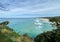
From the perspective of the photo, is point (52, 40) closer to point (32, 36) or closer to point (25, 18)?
point (32, 36)

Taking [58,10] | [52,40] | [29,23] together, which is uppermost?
[58,10]

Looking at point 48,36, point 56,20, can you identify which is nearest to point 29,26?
point 48,36

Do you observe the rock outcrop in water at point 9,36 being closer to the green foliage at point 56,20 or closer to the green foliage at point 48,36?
the green foliage at point 48,36

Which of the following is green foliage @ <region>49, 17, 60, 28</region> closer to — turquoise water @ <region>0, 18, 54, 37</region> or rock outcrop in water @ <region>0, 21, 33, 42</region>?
turquoise water @ <region>0, 18, 54, 37</region>

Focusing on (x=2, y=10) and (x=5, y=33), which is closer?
(x=5, y=33)

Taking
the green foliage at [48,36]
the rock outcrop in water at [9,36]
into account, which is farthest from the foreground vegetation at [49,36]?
the rock outcrop in water at [9,36]

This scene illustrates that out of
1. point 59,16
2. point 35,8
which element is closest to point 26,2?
point 35,8

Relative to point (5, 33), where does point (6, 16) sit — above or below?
above
